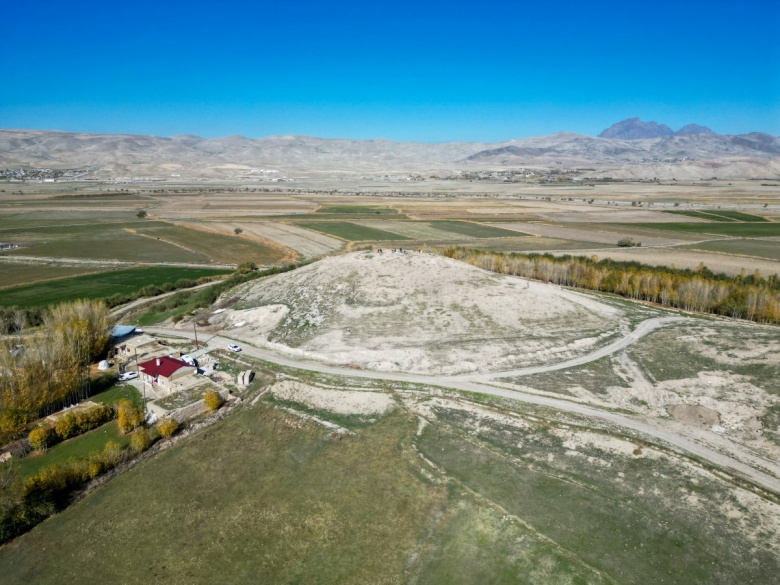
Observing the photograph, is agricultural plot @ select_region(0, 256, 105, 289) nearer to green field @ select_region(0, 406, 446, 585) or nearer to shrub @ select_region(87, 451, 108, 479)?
shrub @ select_region(87, 451, 108, 479)

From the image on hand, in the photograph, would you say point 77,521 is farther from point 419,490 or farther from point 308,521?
point 419,490

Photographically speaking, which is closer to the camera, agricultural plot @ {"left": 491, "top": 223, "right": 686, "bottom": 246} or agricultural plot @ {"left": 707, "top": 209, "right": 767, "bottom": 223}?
agricultural plot @ {"left": 491, "top": 223, "right": 686, "bottom": 246}

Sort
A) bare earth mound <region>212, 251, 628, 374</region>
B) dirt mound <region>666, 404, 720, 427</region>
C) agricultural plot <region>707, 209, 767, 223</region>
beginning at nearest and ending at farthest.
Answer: dirt mound <region>666, 404, 720, 427</region> → bare earth mound <region>212, 251, 628, 374</region> → agricultural plot <region>707, 209, 767, 223</region>

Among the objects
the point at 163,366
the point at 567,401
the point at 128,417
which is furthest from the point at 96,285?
the point at 567,401

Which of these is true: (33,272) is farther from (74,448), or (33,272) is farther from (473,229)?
(473,229)

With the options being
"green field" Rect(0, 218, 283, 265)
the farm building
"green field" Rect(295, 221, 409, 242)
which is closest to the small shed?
the farm building

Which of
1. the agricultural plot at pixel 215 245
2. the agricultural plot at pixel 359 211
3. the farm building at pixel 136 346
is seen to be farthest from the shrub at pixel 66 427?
the agricultural plot at pixel 359 211
